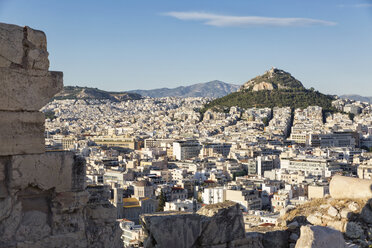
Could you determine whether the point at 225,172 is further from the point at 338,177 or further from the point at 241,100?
the point at 241,100

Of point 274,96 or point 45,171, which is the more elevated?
point 274,96

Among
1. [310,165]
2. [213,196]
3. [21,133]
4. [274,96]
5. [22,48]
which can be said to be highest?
[274,96]

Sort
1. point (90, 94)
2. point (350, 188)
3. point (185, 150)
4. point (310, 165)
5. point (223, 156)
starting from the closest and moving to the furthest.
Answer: point (350, 188) < point (310, 165) < point (223, 156) < point (185, 150) < point (90, 94)

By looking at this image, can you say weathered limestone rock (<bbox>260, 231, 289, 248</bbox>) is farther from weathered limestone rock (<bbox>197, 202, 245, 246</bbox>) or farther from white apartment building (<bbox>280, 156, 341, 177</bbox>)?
white apartment building (<bbox>280, 156, 341, 177</bbox>)

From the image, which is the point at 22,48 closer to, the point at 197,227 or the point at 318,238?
the point at 197,227

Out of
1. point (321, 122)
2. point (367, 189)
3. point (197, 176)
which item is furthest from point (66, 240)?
point (321, 122)

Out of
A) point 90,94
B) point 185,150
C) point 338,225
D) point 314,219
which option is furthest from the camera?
point 90,94

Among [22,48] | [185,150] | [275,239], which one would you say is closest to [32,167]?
[22,48]

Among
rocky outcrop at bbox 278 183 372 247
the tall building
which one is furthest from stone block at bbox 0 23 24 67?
the tall building
